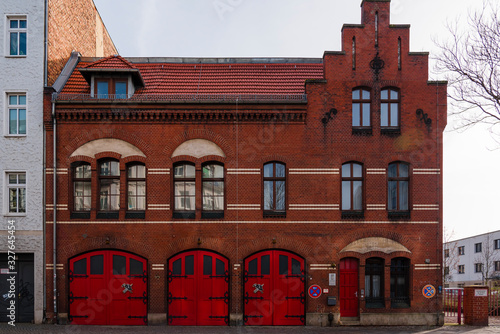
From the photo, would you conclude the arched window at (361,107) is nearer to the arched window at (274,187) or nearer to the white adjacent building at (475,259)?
the arched window at (274,187)

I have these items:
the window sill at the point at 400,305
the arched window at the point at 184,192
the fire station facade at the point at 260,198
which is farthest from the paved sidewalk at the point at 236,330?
the arched window at the point at 184,192

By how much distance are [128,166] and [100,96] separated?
312cm

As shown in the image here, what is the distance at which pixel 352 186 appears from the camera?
16781 millimetres

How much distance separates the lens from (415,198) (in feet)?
54.4

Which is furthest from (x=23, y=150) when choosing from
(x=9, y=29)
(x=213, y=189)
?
(x=213, y=189)

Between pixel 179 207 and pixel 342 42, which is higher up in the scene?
pixel 342 42

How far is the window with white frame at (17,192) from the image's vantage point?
54.4ft

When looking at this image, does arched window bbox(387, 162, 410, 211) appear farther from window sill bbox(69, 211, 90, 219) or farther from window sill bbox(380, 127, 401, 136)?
window sill bbox(69, 211, 90, 219)

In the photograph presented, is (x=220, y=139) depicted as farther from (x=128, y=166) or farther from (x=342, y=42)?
(x=342, y=42)

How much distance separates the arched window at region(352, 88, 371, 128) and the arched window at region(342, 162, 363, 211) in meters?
1.74

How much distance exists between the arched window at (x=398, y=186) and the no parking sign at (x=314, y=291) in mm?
4276

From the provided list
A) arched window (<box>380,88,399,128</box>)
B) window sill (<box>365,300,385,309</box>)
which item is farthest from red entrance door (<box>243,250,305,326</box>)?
arched window (<box>380,88,399,128</box>)

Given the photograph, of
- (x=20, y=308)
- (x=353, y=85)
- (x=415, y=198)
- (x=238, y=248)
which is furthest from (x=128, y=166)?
(x=415, y=198)

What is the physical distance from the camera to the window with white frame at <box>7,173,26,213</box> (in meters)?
16.6
